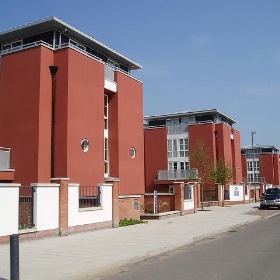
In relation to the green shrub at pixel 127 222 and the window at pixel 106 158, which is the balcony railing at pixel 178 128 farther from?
the green shrub at pixel 127 222

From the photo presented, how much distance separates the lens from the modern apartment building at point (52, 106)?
21469 mm

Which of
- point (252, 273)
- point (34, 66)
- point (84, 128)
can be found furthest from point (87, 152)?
point (252, 273)

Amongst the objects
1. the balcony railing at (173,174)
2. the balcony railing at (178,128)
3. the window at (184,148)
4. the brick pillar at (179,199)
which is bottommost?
the brick pillar at (179,199)

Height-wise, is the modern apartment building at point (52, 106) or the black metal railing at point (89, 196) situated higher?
the modern apartment building at point (52, 106)

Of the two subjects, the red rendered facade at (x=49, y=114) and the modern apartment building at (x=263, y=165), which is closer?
the red rendered facade at (x=49, y=114)

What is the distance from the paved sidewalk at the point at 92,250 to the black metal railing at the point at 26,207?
0.70 meters

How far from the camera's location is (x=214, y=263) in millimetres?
9602

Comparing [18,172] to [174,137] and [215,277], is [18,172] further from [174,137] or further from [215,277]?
[174,137]

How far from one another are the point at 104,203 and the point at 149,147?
3194cm

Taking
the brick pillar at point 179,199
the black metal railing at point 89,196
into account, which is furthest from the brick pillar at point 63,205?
the brick pillar at point 179,199

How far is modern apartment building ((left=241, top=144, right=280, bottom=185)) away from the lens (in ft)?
244

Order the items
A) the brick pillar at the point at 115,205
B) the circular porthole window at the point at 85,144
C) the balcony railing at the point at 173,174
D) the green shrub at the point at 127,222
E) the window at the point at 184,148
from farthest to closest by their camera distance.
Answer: the window at the point at 184,148
the balcony railing at the point at 173,174
the circular porthole window at the point at 85,144
the green shrub at the point at 127,222
the brick pillar at the point at 115,205

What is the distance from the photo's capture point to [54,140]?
22.1 metres

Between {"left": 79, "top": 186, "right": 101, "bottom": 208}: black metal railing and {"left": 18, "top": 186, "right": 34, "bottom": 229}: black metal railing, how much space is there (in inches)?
109
